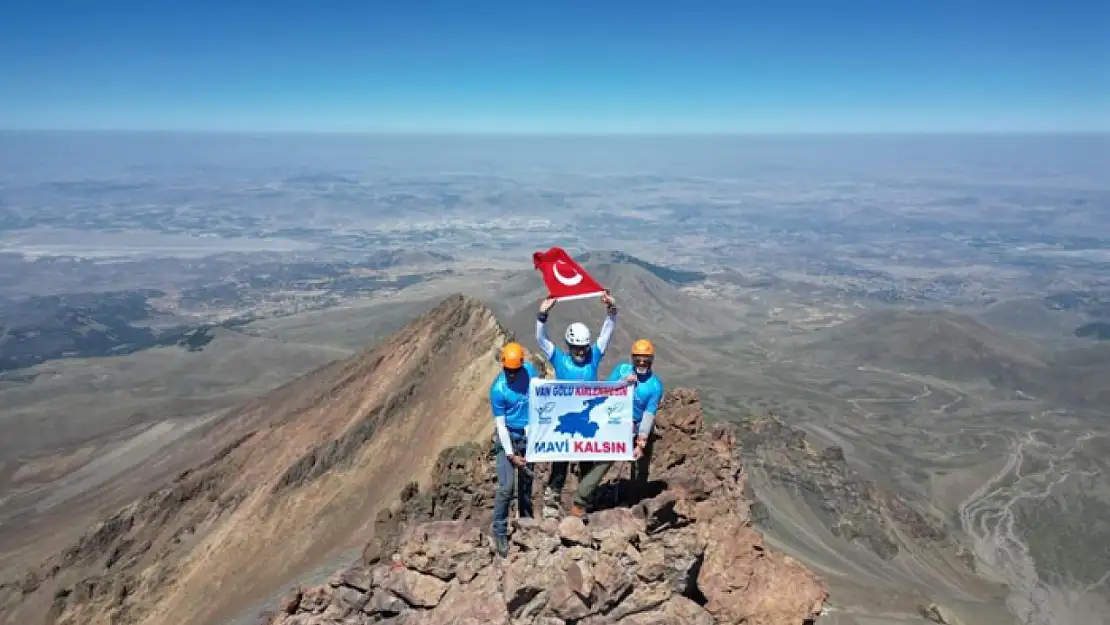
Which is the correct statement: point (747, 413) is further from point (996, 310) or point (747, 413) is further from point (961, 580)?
point (996, 310)

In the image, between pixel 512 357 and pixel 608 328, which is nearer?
pixel 512 357

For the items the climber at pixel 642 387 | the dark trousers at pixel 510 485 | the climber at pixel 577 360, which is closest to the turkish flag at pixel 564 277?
the climber at pixel 577 360

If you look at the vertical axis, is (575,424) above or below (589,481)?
→ above

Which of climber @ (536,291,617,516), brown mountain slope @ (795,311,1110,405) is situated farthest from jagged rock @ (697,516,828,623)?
brown mountain slope @ (795,311,1110,405)

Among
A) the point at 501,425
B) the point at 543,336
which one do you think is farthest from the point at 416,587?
the point at 543,336

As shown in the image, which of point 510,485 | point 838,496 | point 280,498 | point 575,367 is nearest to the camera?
A: point 510,485

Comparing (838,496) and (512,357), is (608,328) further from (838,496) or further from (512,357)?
(838,496)
